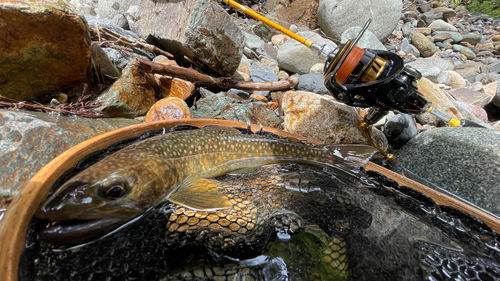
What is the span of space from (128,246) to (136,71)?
310 centimetres

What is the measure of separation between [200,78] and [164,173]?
8.47ft

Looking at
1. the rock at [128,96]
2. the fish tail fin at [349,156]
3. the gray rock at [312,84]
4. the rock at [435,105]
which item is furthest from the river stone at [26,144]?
the rock at [435,105]

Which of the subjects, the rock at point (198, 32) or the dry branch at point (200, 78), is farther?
the rock at point (198, 32)

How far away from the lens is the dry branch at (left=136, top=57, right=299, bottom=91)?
3.47 meters

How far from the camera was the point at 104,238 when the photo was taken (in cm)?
114

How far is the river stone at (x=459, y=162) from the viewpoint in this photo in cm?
213

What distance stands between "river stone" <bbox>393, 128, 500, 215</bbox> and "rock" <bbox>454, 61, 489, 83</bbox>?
6.71m

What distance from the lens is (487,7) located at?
12297 mm

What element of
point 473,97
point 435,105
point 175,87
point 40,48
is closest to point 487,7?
point 473,97

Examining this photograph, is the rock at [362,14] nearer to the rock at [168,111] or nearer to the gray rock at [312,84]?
the gray rock at [312,84]

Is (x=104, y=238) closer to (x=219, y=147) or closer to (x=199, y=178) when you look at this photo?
(x=199, y=178)

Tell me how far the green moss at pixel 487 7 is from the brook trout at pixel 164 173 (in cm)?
1623

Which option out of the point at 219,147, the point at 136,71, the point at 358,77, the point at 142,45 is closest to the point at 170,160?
the point at 219,147

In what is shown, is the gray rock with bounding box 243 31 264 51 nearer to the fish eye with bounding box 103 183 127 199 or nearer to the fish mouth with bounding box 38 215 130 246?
the fish eye with bounding box 103 183 127 199
